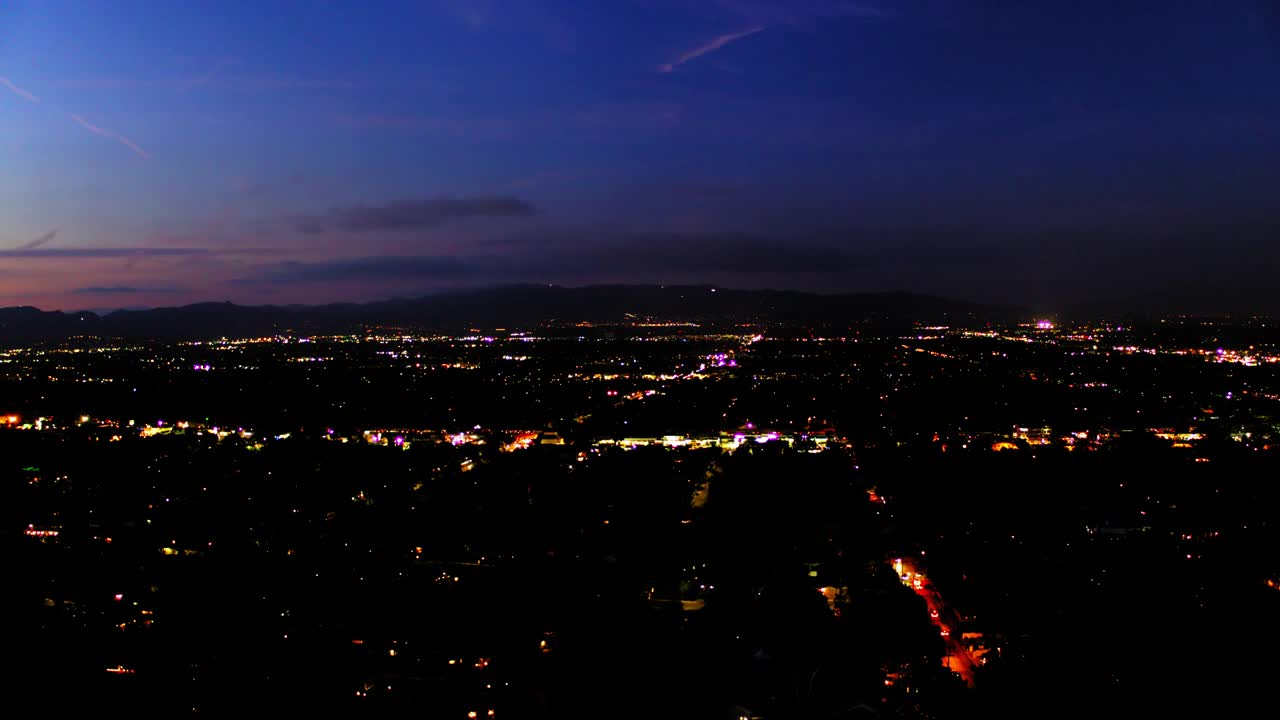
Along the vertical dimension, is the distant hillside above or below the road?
above

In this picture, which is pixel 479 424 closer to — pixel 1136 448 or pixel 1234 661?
pixel 1136 448

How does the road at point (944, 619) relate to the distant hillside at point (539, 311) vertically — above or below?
below

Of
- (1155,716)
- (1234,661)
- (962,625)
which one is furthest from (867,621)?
(1234,661)

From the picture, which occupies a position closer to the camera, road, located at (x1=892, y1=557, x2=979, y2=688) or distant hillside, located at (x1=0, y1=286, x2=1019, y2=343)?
road, located at (x1=892, y1=557, x2=979, y2=688)

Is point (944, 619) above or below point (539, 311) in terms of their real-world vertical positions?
below
